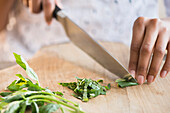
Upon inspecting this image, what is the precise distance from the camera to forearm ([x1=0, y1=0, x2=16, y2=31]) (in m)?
2.49

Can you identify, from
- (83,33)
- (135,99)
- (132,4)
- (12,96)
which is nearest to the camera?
(12,96)

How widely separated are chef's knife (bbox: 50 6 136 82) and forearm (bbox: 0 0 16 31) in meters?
0.82

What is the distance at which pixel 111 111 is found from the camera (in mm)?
1201

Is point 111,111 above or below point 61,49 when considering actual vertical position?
above

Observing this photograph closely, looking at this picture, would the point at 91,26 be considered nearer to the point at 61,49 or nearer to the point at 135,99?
the point at 61,49

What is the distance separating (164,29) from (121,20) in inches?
37.8

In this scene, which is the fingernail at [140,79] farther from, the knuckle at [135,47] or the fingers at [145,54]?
the knuckle at [135,47]

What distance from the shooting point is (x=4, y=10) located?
99.8 inches

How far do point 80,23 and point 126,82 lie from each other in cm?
127

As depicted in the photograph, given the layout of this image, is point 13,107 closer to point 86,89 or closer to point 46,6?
point 86,89

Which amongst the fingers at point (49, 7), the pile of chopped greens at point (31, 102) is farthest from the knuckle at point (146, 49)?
the fingers at point (49, 7)

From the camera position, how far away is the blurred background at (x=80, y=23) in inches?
94.7

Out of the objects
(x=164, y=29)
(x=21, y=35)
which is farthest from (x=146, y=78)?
(x=21, y=35)

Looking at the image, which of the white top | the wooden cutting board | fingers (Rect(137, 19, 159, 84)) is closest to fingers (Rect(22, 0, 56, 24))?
the wooden cutting board
